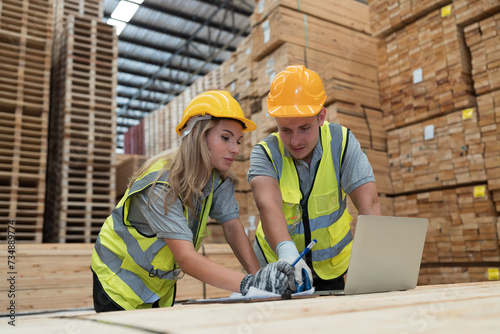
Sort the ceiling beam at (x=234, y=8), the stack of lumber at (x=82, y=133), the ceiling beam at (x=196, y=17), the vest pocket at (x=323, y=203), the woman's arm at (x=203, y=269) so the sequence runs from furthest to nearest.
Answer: the ceiling beam at (x=234, y=8), the ceiling beam at (x=196, y=17), the stack of lumber at (x=82, y=133), the vest pocket at (x=323, y=203), the woman's arm at (x=203, y=269)

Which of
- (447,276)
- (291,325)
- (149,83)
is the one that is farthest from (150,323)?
(149,83)

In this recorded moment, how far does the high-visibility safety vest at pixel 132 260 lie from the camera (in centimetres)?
212

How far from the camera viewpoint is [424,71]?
5.42 metres

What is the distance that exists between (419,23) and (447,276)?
3044 millimetres

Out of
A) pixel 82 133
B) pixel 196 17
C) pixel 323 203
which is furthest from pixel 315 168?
pixel 196 17

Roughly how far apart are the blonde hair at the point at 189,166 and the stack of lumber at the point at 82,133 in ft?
17.4

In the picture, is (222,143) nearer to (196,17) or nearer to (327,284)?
(327,284)

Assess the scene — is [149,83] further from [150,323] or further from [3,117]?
[150,323]

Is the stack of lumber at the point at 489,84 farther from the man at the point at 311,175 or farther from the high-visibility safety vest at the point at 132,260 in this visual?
the high-visibility safety vest at the point at 132,260

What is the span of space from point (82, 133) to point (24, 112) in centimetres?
100

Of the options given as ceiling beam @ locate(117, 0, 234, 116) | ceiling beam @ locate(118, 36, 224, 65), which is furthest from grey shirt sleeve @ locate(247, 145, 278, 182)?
ceiling beam @ locate(118, 36, 224, 65)

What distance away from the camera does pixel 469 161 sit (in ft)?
16.1

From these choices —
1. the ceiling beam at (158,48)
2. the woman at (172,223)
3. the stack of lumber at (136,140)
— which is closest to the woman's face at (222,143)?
the woman at (172,223)

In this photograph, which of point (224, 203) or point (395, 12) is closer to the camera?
point (224, 203)
